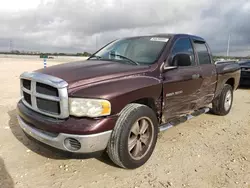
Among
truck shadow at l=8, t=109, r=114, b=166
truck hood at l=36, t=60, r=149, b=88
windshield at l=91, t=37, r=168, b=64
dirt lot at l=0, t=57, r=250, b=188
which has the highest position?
windshield at l=91, t=37, r=168, b=64

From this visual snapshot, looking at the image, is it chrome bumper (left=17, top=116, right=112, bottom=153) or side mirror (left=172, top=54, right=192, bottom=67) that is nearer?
chrome bumper (left=17, top=116, right=112, bottom=153)

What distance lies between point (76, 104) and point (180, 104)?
198cm

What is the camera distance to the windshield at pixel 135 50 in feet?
12.0

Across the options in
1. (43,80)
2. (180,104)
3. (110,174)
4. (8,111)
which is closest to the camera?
(43,80)

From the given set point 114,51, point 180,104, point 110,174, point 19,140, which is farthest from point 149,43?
point 19,140

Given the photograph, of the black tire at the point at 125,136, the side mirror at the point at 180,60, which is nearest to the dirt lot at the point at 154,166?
the black tire at the point at 125,136

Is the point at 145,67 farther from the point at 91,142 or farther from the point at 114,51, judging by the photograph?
the point at 91,142

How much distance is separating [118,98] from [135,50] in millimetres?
1454

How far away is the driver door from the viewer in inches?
141

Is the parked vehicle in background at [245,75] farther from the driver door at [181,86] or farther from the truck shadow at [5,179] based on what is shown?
the truck shadow at [5,179]

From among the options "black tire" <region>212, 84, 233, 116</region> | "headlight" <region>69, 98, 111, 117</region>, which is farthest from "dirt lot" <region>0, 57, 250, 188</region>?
"black tire" <region>212, 84, 233, 116</region>

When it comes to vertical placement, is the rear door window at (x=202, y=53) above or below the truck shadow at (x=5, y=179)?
above

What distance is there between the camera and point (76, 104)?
2.61 meters

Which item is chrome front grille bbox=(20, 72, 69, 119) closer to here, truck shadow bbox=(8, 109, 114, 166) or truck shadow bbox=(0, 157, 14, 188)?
truck shadow bbox=(8, 109, 114, 166)
